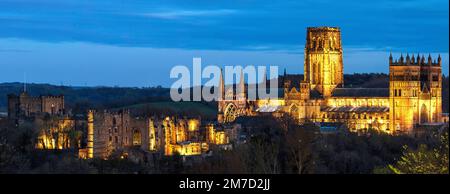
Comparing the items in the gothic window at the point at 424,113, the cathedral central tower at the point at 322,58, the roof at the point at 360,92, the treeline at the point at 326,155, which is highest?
the cathedral central tower at the point at 322,58

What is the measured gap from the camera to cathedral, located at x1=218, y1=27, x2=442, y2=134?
113 meters

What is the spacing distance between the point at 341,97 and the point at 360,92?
6.28 ft

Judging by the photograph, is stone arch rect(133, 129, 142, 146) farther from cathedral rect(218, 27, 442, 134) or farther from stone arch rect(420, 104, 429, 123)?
stone arch rect(420, 104, 429, 123)

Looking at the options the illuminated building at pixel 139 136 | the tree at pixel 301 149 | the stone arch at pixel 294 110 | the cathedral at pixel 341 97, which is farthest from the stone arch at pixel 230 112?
the tree at pixel 301 149

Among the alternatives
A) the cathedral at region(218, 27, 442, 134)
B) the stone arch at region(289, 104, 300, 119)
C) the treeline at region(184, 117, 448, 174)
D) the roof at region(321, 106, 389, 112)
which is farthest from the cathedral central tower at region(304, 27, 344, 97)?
the treeline at region(184, 117, 448, 174)

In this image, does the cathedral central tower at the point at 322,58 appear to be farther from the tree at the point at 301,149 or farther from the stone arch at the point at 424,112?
the tree at the point at 301,149

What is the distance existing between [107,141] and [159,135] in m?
5.46

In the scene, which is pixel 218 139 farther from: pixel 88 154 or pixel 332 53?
pixel 332 53

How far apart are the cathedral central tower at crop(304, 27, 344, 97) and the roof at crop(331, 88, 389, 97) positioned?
2779mm

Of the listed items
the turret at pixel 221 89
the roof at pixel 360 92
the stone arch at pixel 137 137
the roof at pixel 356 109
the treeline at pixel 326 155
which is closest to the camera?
the treeline at pixel 326 155

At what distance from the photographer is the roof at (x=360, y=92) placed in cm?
11869

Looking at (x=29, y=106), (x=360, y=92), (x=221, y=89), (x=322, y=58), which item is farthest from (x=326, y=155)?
(x=322, y=58)
